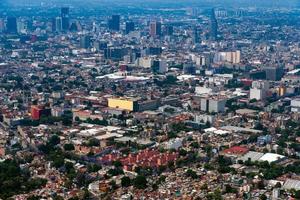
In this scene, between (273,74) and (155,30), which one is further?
(155,30)

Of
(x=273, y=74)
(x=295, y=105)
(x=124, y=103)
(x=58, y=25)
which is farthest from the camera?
(x=58, y=25)

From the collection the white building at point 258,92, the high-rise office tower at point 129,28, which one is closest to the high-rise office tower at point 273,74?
the white building at point 258,92

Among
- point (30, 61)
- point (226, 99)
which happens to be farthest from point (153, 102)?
point (30, 61)

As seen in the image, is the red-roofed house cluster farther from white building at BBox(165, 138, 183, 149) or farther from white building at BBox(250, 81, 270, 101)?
white building at BBox(250, 81, 270, 101)

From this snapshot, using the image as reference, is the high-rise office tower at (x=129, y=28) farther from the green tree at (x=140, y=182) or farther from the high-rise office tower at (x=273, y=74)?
the green tree at (x=140, y=182)

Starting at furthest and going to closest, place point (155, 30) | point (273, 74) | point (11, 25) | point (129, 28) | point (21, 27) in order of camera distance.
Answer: point (21, 27), point (11, 25), point (129, 28), point (155, 30), point (273, 74)

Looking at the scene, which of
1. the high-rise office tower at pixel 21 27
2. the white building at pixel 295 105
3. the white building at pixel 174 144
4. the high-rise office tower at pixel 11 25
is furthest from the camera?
the high-rise office tower at pixel 21 27

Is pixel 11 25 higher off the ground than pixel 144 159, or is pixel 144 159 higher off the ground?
pixel 11 25

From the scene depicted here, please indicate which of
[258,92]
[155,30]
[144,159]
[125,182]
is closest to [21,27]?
[155,30]

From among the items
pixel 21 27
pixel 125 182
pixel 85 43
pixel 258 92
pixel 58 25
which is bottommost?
pixel 125 182

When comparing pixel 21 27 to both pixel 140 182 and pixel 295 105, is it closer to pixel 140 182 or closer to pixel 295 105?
pixel 295 105
